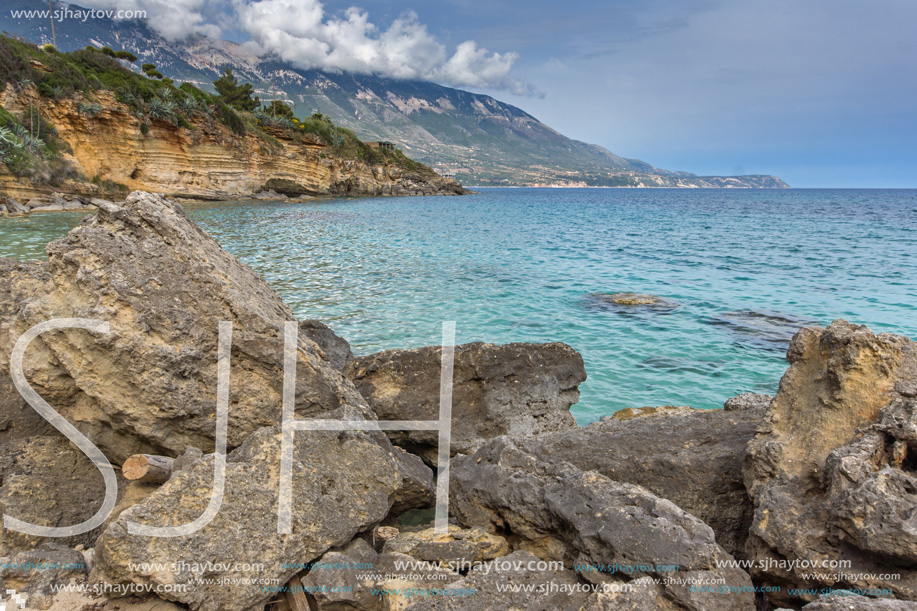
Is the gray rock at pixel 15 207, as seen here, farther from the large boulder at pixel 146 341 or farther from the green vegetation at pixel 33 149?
the large boulder at pixel 146 341

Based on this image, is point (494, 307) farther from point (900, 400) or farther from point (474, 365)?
point (900, 400)

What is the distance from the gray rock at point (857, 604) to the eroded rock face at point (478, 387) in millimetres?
3590

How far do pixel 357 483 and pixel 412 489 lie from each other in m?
0.62

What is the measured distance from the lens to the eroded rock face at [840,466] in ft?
8.64

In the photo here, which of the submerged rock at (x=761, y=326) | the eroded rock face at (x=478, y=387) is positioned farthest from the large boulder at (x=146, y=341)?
the submerged rock at (x=761, y=326)

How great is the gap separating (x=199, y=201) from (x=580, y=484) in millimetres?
51262

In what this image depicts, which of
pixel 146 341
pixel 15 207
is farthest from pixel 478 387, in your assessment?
pixel 15 207

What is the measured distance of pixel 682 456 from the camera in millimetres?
4078

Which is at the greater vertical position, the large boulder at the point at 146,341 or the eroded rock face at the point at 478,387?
the large boulder at the point at 146,341

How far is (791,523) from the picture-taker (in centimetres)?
302

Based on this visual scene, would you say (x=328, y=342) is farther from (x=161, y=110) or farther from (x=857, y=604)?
(x=161, y=110)

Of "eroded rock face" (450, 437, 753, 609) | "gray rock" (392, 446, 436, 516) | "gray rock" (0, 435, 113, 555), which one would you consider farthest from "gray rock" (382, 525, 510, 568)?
"gray rock" (0, 435, 113, 555)

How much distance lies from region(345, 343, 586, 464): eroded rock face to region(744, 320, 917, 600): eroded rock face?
9.05ft

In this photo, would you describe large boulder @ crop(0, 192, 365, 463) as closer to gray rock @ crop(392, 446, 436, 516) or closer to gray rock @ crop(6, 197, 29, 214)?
gray rock @ crop(392, 446, 436, 516)
